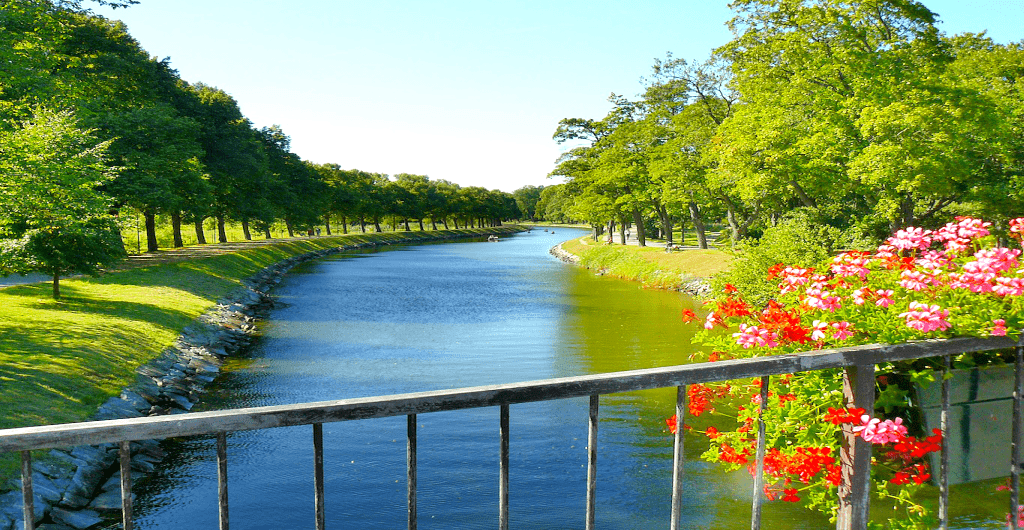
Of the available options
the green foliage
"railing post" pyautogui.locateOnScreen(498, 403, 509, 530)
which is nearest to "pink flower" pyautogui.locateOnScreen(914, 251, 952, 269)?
"railing post" pyautogui.locateOnScreen(498, 403, 509, 530)

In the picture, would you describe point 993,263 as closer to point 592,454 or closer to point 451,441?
point 592,454

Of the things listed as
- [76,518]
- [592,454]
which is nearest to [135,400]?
[76,518]

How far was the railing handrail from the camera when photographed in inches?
84.9

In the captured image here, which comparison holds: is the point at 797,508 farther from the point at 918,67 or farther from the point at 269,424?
the point at 918,67

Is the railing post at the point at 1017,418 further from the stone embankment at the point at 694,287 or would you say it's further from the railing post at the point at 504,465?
the stone embankment at the point at 694,287

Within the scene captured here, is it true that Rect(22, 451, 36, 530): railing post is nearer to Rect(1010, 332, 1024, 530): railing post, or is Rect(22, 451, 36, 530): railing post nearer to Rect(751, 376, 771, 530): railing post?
Rect(751, 376, 771, 530): railing post

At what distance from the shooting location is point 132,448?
445 inches

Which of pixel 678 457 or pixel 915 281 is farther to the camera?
pixel 915 281

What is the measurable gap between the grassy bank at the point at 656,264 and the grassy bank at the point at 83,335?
22.2 metres

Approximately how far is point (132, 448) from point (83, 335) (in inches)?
201

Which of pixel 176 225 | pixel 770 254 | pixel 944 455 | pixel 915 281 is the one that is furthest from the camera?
pixel 176 225

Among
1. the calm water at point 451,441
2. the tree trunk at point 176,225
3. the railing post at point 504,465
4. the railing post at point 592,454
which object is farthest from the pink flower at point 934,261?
the tree trunk at point 176,225

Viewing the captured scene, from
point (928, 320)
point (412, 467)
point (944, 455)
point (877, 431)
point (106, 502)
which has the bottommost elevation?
point (106, 502)

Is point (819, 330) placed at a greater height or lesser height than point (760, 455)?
greater
